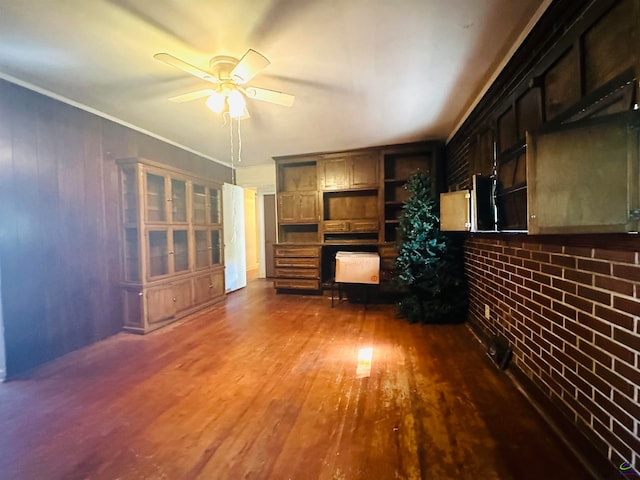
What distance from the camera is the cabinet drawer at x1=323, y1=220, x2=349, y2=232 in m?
4.76

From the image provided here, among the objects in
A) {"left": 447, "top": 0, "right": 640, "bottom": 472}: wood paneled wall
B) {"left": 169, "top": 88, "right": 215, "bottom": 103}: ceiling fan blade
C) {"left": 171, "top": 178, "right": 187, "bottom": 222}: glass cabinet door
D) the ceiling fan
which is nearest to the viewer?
{"left": 447, "top": 0, "right": 640, "bottom": 472}: wood paneled wall

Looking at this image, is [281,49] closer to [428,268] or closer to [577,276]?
[577,276]

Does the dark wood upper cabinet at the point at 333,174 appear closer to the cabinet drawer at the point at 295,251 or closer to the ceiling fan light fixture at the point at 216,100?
the cabinet drawer at the point at 295,251

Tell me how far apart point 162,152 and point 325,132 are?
7.85ft

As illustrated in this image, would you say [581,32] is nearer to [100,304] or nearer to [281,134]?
[281,134]

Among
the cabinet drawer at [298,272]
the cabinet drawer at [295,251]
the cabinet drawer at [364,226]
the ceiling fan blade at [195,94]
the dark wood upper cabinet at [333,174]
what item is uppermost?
the ceiling fan blade at [195,94]

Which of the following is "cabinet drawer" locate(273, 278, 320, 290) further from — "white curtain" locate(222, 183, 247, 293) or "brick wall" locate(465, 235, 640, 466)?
"brick wall" locate(465, 235, 640, 466)

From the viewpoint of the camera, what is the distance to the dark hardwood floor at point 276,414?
1.37 meters

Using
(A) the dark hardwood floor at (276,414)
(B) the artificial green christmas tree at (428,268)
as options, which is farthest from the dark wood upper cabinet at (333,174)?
(A) the dark hardwood floor at (276,414)

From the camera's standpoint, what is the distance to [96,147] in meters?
3.06

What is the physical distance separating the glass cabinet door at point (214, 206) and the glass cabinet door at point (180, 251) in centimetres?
62

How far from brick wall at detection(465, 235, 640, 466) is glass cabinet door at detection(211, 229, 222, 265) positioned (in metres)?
3.97

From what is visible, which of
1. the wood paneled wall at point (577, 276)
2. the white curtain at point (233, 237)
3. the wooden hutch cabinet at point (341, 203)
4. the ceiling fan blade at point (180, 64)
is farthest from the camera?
the white curtain at point (233, 237)

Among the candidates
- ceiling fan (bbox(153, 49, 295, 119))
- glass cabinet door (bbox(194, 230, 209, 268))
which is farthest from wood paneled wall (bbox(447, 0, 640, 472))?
glass cabinet door (bbox(194, 230, 209, 268))
